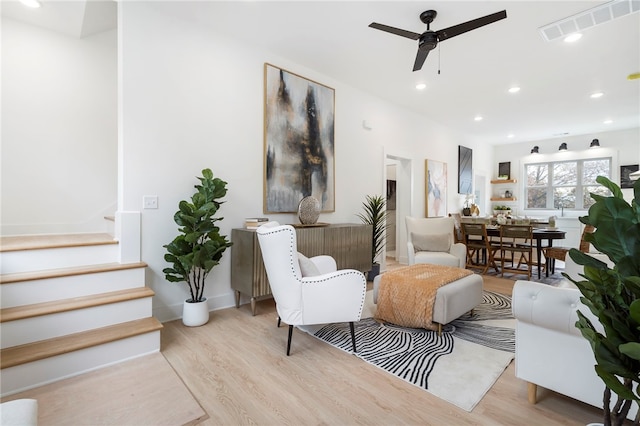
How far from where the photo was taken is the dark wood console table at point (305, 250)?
10.2ft

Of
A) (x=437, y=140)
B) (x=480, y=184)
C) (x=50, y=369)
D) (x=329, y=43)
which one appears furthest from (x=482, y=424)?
(x=480, y=184)

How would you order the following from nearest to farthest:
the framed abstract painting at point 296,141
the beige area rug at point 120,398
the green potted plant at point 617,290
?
the green potted plant at point 617,290 < the beige area rug at point 120,398 < the framed abstract painting at point 296,141

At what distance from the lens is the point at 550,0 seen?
2742 mm

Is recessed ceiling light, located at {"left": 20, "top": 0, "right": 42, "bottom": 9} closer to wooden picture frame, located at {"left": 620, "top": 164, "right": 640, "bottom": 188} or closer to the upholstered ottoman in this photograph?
the upholstered ottoman

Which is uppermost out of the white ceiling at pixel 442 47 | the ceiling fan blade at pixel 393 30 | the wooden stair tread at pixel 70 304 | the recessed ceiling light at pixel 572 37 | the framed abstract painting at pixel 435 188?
the white ceiling at pixel 442 47

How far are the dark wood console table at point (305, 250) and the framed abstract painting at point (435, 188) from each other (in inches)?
106

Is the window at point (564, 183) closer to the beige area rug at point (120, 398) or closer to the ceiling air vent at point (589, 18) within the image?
the ceiling air vent at point (589, 18)

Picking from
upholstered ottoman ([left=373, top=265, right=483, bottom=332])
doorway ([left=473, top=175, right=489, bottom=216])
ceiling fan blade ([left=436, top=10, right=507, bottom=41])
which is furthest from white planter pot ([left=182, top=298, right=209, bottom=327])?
doorway ([left=473, top=175, right=489, bottom=216])

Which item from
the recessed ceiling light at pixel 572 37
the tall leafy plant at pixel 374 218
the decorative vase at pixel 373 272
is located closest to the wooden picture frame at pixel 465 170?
the tall leafy plant at pixel 374 218

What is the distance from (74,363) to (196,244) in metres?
1.15

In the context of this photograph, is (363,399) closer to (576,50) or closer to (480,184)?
(576,50)

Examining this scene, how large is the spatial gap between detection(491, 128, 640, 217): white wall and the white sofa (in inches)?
303

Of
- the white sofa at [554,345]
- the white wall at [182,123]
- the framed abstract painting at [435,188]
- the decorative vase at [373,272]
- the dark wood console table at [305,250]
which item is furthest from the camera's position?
the framed abstract painting at [435,188]

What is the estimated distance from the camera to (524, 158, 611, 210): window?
7570 mm
